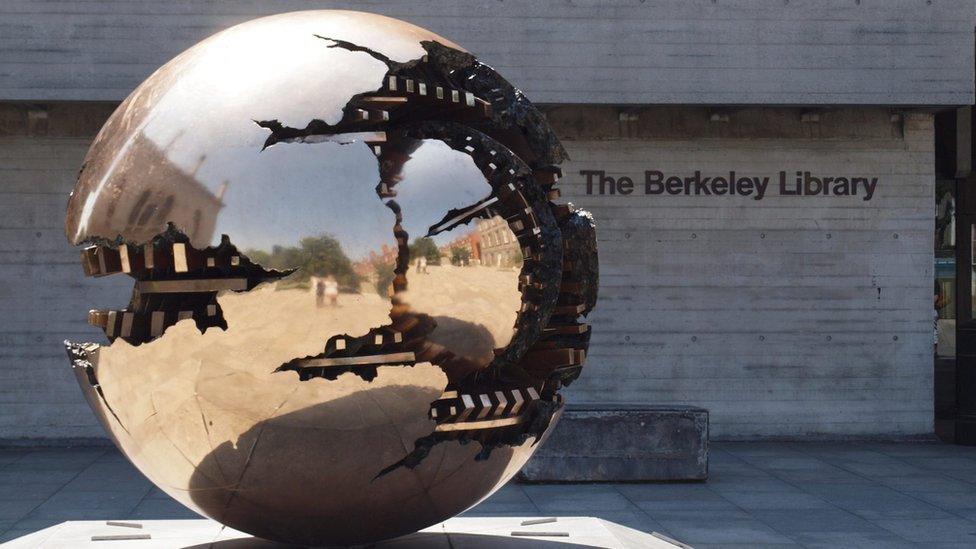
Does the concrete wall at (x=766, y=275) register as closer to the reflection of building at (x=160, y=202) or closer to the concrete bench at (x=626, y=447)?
the concrete bench at (x=626, y=447)

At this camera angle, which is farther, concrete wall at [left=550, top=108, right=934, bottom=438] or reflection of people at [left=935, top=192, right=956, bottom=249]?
reflection of people at [left=935, top=192, right=956, bottom=249]

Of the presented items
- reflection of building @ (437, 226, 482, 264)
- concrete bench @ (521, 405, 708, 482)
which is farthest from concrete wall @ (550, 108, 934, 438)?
reflection of building @ (437, 226, 482, 264)

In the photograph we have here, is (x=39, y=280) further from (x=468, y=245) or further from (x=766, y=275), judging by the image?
(x=468, y=245)

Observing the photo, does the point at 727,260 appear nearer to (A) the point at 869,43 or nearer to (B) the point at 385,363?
(A) the point at 869,43

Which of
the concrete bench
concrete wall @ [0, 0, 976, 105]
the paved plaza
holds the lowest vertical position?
the paved plaza

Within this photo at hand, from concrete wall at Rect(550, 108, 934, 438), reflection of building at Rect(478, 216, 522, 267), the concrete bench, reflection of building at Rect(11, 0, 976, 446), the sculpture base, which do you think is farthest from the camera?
concrete wall at Rect(550, 108, 934, 438)

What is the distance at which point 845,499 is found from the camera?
11.3 meters

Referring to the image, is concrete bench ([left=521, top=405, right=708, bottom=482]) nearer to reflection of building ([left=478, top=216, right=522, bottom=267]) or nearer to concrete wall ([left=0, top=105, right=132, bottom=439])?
concrete wall ([left=0, top=105, right=132, bottom=439])

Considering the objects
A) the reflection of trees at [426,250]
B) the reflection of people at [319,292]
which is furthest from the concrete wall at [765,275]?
the reflection of people at [319,292]

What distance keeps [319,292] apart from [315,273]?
7 centimetres

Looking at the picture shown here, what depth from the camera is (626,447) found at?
1195 centimetres

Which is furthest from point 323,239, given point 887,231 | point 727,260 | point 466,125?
point 887,231

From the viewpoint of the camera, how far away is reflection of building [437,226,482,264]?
14.2 ft

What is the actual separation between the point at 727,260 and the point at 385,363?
38.0ft
